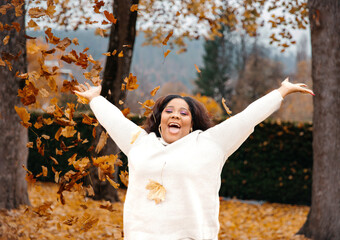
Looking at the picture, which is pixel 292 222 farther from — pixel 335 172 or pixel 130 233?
pixel 130 233

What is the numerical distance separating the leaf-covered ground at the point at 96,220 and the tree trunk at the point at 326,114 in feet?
1.57

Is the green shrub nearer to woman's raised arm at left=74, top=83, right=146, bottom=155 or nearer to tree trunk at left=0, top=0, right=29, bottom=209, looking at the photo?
tree trunk at left=0, top=0, right=29, bottom=209

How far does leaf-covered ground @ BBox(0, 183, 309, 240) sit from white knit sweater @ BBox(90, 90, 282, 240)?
39.8 inches

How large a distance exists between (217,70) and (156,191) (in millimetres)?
32264

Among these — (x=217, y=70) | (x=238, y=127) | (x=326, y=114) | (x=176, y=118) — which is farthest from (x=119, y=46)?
(x=217, y=70)

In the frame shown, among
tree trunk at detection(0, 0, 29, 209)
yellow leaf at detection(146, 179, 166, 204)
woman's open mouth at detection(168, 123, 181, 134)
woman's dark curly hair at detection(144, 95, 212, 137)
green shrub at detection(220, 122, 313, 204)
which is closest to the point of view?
yellow leaf at detection(146, 179, 166, 204)

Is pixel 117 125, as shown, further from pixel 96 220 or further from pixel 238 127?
pixel 96 220

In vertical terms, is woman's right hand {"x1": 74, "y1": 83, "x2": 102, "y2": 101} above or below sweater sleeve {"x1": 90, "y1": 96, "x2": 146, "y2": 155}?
above

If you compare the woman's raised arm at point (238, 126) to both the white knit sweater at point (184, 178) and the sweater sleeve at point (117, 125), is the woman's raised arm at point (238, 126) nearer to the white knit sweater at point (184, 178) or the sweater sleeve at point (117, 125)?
the white knit sweater at point (184, 178)

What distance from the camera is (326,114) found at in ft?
17.9

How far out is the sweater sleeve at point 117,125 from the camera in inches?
100

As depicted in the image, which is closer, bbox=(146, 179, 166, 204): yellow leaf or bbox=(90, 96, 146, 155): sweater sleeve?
bbox=(146, 179, 166, 204): yellow leaf

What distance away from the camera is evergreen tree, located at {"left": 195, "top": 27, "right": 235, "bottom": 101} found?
33156mm

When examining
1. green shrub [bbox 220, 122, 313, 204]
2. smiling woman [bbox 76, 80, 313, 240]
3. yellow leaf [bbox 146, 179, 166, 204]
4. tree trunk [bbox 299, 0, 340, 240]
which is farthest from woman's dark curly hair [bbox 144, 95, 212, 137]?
green shrub [bbox 220, 122, 313, 204]
